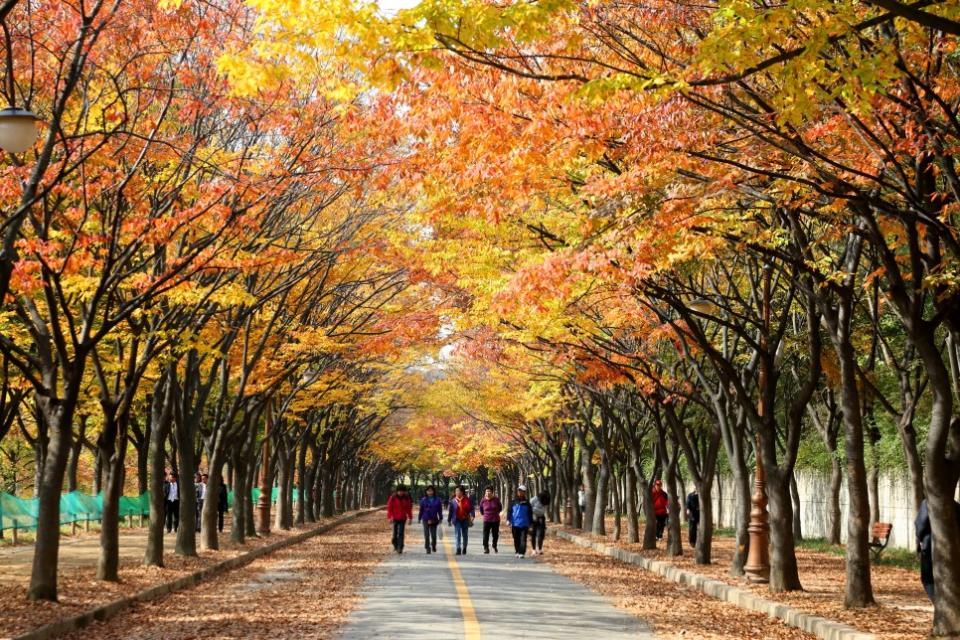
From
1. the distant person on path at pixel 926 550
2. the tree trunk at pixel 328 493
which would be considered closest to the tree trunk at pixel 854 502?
the distant person on path at pixel 926 550

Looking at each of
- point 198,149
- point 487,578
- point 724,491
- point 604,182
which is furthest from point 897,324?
point 724,491

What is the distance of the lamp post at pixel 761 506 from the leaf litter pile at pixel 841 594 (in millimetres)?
320

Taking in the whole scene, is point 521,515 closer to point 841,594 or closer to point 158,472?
point 158,472

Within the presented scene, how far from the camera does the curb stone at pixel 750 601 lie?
12.2m

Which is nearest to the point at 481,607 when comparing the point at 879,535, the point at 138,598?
the point at 138,598

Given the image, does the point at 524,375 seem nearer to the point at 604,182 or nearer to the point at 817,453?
the point at 817,453

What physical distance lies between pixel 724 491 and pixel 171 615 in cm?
4330

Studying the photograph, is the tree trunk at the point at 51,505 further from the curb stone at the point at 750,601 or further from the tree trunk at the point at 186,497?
the curb stone at the point at 750,601

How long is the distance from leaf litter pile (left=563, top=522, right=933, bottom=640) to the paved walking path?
2.38m

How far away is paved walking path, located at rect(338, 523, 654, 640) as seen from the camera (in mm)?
11992

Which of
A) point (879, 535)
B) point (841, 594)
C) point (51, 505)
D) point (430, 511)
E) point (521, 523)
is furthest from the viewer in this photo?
point (430, 511)

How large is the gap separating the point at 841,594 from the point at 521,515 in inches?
483

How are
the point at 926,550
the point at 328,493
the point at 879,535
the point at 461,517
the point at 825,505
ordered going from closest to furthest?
1. the point at 926,550
2. the point at 879,535
3. the point at 461,517
4. the point at 825,505
5. the point at 328,493

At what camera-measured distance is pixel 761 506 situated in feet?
62.0
